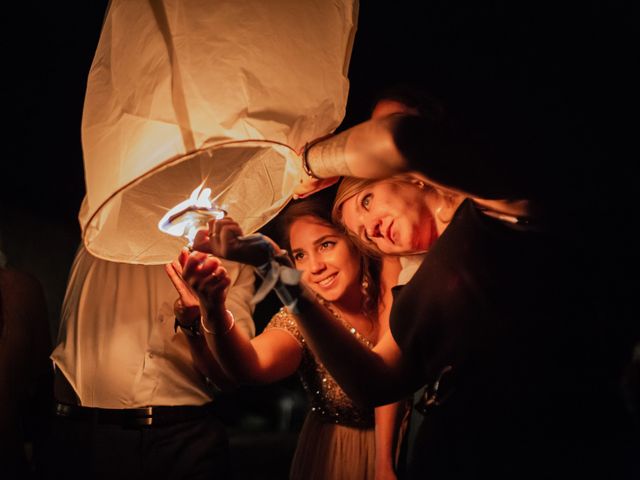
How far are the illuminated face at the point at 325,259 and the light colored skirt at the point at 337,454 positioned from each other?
0.50m

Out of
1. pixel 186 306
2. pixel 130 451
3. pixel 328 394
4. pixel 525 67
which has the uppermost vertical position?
pixel 525 67

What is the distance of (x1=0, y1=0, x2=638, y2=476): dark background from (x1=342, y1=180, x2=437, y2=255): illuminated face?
27cm

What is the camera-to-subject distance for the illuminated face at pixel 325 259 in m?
2.00

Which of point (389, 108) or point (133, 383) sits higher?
point (389, 108)

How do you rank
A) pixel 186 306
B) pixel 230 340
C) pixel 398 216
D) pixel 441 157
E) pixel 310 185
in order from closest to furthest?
1. pixel 441 157
2. pixel 310 185
3. pixel 230 340
4. pixel 398 216
5. pixel 186 306

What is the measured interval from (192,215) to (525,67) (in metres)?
0.77

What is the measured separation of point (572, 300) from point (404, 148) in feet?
1.46

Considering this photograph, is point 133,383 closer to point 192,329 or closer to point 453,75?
point 192,329

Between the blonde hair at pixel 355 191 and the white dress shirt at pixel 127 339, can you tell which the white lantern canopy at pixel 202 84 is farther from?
the white dress shirt at pixel 127 339

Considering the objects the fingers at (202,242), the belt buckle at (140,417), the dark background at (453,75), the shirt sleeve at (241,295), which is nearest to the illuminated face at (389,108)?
the dark background at (453,75)

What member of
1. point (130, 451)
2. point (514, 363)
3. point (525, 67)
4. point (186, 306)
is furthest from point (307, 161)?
point (130, 451)

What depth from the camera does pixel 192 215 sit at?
1.16 metres

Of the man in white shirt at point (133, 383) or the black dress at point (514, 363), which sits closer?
the black dress at point (514, 363)

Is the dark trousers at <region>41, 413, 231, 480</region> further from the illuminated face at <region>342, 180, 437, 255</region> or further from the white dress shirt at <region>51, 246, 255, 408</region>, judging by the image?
the illuminated face at <region>342, 180, 437, 255</region>
